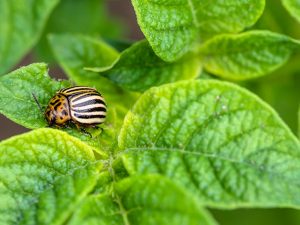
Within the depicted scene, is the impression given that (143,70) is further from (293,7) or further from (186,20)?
(293,7)

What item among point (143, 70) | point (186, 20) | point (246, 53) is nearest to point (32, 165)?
point (143, 70)

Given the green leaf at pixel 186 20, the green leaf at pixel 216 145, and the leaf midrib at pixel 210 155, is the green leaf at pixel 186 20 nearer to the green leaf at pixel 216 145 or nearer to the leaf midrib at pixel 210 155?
the green leaf at pixel 216 145

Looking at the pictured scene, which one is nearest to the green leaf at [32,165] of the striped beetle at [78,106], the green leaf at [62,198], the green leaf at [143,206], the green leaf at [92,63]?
the green leaf at [62,198]

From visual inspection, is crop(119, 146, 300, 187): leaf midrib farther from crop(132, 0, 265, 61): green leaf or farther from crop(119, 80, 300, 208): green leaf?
crop(132, 0, 265, 61): green leaf

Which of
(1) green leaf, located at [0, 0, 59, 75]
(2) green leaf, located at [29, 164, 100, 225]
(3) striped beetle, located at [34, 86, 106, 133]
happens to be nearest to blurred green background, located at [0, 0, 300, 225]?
(1) green leaf, located at [0, 0, 59, 75]

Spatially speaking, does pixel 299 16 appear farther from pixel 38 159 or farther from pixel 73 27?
pixel 73 27
